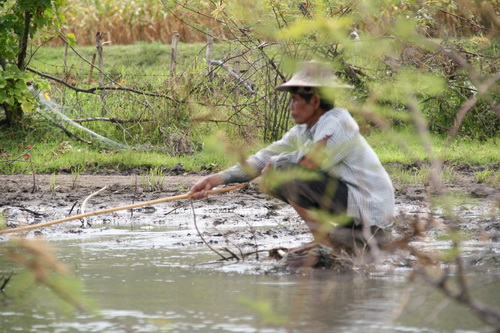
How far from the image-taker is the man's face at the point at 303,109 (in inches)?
A: 200

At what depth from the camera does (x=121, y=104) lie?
36.3ft

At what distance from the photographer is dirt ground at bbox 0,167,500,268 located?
22.3ft

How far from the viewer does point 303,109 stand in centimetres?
510

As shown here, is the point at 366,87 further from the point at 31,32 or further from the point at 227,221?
the point at 31,32

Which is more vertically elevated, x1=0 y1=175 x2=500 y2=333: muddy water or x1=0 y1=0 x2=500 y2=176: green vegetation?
x1=0 y1=0 x2=500 y2=176: green vegetation

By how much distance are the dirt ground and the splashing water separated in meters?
1.09

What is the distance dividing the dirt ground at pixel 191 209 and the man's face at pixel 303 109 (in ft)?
4.41

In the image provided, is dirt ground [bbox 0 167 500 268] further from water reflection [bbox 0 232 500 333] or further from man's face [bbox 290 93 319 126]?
man's face [bbox 290 93 319 126]

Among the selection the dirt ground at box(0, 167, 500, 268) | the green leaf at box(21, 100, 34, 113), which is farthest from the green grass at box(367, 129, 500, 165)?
the green leaf at box(21, 100, 34, 113)

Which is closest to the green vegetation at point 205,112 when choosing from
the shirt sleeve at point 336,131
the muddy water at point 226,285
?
the muddy water at point 226,285

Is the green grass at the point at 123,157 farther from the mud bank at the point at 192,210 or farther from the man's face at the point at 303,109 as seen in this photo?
the man's face at the point at 303,109

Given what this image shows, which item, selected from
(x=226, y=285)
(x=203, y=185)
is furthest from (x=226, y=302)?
(x=203, y=185)

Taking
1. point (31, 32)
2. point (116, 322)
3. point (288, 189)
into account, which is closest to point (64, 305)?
point (116, 322)

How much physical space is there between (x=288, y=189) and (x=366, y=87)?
4.07m
